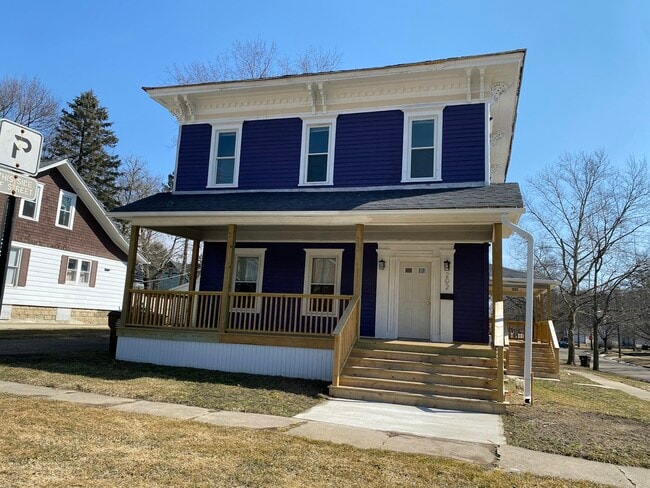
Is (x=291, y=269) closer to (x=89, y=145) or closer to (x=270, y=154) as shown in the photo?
(x=270, y=154)

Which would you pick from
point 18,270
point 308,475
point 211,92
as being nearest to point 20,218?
point 18,270

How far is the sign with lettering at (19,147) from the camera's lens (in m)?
3.63

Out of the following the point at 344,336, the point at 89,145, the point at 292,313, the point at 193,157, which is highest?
the point at 89,145

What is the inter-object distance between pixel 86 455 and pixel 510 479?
3699 mm

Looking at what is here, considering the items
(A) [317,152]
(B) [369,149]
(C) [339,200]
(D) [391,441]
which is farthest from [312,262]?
(D) [391,441]

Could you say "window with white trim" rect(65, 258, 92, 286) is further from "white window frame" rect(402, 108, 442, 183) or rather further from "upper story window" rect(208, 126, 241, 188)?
"white window frame" rect(402, 108, 442, 183)

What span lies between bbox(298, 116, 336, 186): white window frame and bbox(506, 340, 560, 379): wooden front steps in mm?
8314

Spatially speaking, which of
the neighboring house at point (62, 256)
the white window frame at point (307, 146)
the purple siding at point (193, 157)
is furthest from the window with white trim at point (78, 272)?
the white window frame at point (307, 146)

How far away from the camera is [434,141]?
37.8 ft

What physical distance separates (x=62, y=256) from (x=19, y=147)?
20855 millimetres

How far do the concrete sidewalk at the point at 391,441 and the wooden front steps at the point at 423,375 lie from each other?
6.73 ft

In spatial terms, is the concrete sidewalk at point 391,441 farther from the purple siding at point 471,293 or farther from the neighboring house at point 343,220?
the purple siding at point 471,293

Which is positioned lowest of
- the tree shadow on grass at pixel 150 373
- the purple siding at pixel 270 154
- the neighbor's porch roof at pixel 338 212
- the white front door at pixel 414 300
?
the tree shadow on grass at pixel 150 373

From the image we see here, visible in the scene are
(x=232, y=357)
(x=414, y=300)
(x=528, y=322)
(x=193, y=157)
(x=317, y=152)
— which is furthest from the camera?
(x=193, y=157)
